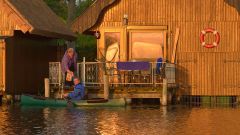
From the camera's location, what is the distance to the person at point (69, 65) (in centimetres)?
3133

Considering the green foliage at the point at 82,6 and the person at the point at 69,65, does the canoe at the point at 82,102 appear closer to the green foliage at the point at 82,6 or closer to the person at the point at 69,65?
the person at the point at 69,65

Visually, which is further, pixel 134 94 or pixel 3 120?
pixel 134 94

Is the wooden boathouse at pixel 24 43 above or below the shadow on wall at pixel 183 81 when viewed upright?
above

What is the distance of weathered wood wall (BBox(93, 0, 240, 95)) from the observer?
32.7 m

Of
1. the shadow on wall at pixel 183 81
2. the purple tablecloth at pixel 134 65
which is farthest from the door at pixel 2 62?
the shadow on wall at pixel 183 81

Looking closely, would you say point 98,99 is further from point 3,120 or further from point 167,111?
point 3,120

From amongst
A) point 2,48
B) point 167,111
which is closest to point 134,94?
point 167,111

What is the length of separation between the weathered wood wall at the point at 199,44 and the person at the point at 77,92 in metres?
5.05

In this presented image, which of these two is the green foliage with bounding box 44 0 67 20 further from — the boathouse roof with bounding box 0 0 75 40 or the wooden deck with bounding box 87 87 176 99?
the wooden deck with bounding box 87 87 176 99

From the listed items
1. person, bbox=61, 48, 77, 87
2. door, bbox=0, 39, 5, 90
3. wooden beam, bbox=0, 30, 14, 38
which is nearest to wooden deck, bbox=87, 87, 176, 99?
person, bbox=61, 48, 77, 87

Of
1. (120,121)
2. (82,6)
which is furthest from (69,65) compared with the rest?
(82,6)

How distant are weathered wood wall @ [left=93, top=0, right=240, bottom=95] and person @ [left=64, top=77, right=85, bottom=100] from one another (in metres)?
5.05

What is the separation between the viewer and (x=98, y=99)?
29.3 meters

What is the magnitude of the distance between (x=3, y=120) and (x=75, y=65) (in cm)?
883
